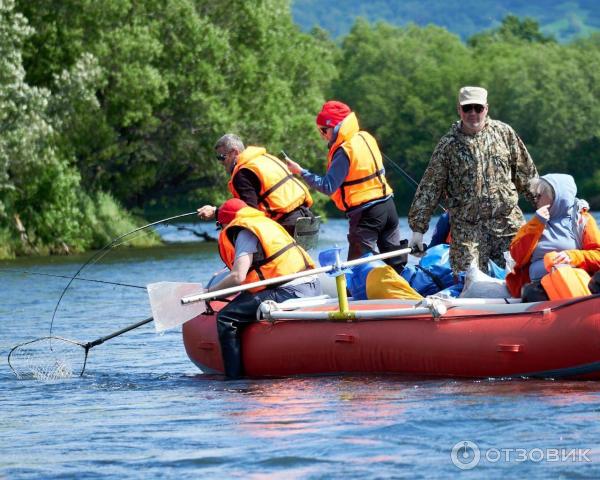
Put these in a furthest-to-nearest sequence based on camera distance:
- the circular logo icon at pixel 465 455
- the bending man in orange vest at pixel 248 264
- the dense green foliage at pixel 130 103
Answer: the dense green foliage at pixel 130 103 < the bending man in orange vest at pixel 248 264 < the circular logo icon at pixel 465 455

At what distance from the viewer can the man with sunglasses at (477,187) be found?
8477 mm

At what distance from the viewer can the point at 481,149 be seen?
8.46 m

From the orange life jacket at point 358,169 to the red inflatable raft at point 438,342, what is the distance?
813 millimetres

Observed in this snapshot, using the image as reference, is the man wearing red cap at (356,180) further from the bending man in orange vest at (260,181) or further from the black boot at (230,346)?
the black boot at (230,346)

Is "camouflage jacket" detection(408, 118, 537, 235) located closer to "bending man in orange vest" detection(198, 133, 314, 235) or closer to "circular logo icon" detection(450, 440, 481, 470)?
"bending man in orange vest" detection(198, 133, 314, 235)

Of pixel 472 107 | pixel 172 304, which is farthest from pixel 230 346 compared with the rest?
pixel 472 107

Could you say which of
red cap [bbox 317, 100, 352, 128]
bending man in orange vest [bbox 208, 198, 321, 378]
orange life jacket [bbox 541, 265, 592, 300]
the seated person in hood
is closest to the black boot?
bending man in orange vest [bbox 208, 198, 321, 378]

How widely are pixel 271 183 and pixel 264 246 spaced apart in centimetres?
90

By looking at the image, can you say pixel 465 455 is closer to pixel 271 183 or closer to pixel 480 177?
pixel 480 177

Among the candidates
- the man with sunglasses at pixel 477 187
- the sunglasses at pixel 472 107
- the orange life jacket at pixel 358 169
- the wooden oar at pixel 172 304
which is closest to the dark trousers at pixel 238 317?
the wooden oar at pixel 172 304

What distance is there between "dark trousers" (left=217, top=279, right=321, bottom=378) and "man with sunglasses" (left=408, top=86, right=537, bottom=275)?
0.85 m

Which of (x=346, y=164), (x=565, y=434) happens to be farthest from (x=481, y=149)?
(x=565, y=434)

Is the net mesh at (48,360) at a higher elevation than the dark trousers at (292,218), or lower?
lower

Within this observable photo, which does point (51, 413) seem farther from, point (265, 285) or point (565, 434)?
point (565, 434)
